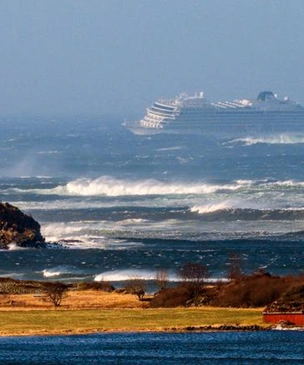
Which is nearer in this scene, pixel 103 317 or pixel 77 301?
pixel 103 317

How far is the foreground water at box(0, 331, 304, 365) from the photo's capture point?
43125 millimetres

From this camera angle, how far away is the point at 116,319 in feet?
168

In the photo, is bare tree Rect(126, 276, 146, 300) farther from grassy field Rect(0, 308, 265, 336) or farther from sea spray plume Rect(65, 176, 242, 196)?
sea spray plume Rect(65, 176, 242, 196)

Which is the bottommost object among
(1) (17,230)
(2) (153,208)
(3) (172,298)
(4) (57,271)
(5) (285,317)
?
(5) (285,317)

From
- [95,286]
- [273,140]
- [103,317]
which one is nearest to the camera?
[103,317]

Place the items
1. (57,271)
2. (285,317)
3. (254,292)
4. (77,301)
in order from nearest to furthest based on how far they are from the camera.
Result: (285,317) < (254,292) < (77,301) < (57,271)

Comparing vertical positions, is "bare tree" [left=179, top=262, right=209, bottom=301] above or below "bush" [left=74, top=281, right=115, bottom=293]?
above

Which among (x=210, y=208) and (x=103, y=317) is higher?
(x=210, y=208)

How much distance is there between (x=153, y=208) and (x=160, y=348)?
167ft

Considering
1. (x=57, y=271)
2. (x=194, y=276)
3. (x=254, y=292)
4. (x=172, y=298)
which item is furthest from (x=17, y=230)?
(x=254, y=292)

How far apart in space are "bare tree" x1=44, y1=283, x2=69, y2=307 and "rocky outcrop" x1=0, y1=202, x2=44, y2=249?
51.1 ft

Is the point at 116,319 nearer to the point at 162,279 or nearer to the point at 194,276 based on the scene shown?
the point at 194,276

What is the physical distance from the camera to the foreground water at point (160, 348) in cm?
4312

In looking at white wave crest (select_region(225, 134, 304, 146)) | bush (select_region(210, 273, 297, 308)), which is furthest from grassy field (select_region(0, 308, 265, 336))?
white wave crest (select_region(225, 134, 304, 146))
